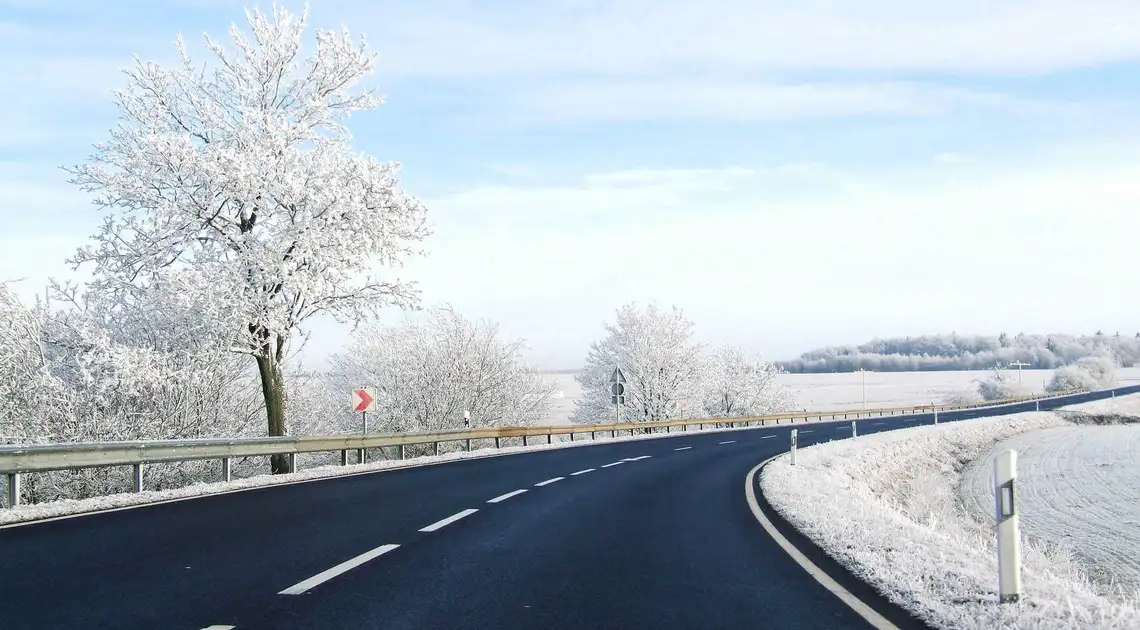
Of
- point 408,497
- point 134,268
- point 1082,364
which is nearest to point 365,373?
point 134,268

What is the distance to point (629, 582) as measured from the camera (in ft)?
22.3

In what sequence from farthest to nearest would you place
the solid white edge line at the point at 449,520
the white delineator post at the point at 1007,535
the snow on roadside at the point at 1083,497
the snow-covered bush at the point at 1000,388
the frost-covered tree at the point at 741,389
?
the snow-covered bush at the point at 1000,388 < the frost-covered tree at the point at 741,389 < the snow on roadside at the point at 1083,497 < the solid white edge line at the point at 449,520 < the white delineator post at the point at 1007,535

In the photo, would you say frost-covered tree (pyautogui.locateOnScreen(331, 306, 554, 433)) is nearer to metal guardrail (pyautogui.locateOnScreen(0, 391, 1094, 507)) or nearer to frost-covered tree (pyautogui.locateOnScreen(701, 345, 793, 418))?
metal guardrail (pyautogui.locateOnScreen(0, 391, 1094, 507))

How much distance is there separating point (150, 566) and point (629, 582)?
3.92m

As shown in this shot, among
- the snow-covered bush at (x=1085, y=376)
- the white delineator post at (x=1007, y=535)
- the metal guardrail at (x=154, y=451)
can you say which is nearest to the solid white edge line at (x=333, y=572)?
the white delineator post at (x=1007, y=535)

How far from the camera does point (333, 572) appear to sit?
22.6ft

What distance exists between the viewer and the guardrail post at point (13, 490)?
36.8ft

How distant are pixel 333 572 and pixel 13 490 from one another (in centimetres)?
693

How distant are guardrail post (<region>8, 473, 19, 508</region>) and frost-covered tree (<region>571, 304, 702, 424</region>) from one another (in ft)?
170

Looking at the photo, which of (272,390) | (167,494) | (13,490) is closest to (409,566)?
(13,490)

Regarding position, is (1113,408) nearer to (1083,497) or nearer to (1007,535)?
(1083,497)

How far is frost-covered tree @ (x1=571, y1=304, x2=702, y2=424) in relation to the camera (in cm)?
6212

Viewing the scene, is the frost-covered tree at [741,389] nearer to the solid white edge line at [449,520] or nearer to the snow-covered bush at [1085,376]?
the snow-covered bush at [1085,376]

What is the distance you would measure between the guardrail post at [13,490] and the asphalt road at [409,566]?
168cm
